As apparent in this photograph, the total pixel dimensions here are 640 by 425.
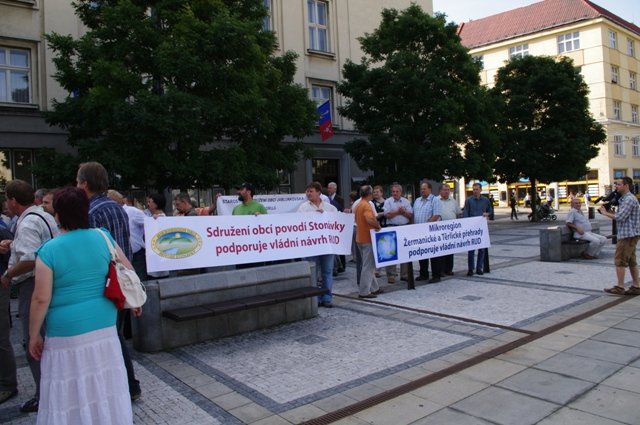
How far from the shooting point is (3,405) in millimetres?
4508

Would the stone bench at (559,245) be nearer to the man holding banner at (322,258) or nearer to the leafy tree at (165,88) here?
the man holding banner at (322,258)

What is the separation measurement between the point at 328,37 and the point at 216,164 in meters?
12.9

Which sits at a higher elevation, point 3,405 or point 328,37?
point 328,37

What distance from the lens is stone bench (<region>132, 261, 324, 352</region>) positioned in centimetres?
590

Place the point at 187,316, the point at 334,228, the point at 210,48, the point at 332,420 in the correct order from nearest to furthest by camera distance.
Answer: the point at 332,420
the point at 187,316
the point at 334,228
the point at 210,48

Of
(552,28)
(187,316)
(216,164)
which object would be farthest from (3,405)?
(552,28)

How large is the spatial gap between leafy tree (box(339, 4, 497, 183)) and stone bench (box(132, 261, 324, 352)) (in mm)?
12501

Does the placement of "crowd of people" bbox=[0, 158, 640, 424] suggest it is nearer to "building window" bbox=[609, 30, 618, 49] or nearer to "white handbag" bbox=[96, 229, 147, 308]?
"white handbag" bbox=[96, 229, 147, 308]

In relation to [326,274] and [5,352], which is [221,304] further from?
[326,274]

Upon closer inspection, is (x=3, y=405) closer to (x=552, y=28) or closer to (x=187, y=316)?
(x=187, y=316)

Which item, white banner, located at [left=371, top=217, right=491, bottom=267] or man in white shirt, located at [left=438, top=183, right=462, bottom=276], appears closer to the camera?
white banner, located at [left=371, top=217, right=491, bottom=267]

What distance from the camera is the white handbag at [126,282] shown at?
10.8 ft

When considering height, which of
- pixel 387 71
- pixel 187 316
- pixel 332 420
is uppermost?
pixel 387 71

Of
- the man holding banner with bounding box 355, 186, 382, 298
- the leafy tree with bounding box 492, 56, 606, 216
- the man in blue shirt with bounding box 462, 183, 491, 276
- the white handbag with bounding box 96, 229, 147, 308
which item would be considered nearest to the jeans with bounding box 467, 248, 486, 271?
the man in blue shirt with bounding box 462, 183, 491, 276
